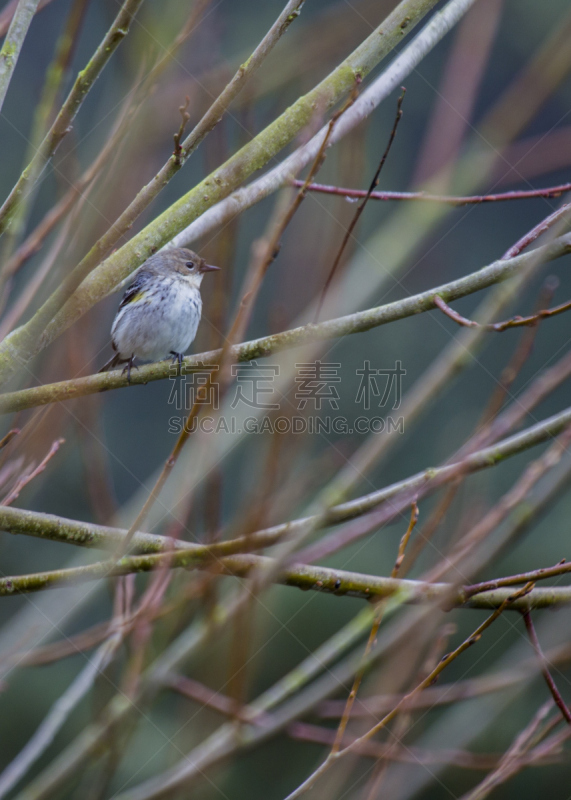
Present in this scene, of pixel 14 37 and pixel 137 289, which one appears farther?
pixel 137 289

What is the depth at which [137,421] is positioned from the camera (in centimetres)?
1036

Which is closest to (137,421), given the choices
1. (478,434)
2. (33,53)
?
(33,53)

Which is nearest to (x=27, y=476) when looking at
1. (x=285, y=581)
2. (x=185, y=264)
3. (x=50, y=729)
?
(x=50, y=729)

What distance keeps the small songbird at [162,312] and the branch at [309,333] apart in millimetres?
1248

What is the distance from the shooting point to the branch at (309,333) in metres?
2.16

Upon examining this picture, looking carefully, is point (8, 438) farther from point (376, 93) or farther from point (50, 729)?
point (376, 93)

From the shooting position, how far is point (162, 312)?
13.5ft

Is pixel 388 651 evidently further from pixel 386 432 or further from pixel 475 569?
pixel 386 432

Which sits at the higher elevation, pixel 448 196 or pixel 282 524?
pixel 448 196

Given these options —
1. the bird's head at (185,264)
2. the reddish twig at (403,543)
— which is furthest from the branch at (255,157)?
the bird's head at (185,264)

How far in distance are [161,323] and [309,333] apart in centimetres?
192

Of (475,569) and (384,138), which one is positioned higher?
(384,138)

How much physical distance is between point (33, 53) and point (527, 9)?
7.44m

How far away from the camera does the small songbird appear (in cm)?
409
